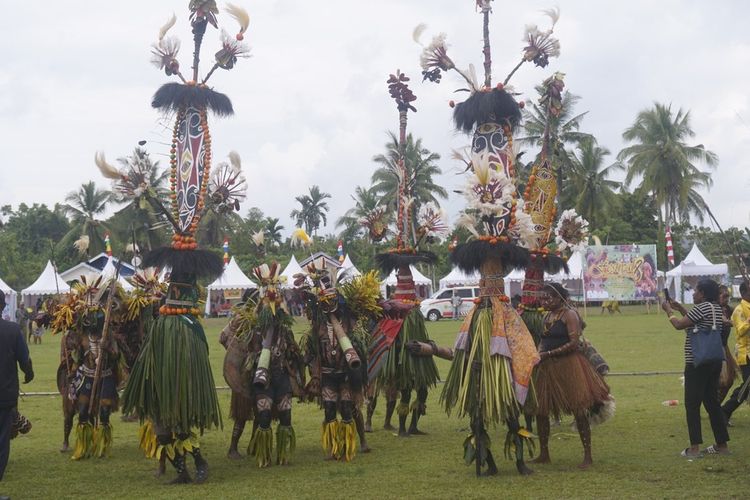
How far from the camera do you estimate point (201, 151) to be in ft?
26.7

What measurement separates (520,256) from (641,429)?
359cm

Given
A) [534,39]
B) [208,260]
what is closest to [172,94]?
[208,260]

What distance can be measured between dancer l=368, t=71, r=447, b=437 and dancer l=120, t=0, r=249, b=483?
2.67m

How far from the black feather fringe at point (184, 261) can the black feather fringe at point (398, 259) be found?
3.39m

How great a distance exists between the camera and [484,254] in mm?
7805

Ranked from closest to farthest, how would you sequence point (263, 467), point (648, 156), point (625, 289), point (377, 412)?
point (263, 467) → point (377, 412) → point (625, 289) → point (648, 156)

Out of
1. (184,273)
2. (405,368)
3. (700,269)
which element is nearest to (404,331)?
(405,368)

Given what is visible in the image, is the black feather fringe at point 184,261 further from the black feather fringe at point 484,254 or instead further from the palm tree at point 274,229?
the palm tree at point 274,229

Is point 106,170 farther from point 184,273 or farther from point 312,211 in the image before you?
point 312,211

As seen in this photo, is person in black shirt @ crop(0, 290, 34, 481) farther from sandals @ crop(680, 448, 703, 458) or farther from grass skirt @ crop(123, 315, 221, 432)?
sandals @ crop(680, 448, 703, 458)

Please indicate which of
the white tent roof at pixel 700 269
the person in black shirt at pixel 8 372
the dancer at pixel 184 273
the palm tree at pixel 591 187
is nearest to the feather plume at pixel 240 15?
the dancer at pixel 184 273

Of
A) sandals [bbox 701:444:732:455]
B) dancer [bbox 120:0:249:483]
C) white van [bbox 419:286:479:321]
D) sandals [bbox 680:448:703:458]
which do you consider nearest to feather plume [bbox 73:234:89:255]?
dancer [bbox 120:0:249:483]

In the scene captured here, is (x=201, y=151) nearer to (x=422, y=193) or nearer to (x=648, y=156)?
(x=422, y=193)

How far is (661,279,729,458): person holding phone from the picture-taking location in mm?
8281
